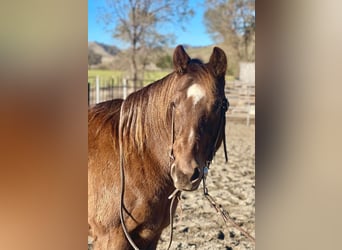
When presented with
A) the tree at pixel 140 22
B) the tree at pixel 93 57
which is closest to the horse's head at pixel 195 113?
the tree at pixel 140 22

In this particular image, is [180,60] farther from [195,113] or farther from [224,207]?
[224,207]

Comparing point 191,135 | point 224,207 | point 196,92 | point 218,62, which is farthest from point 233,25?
point 224,207

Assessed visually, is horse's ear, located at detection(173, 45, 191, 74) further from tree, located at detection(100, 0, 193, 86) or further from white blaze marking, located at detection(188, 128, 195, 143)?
white blaze marking, located at detection(188, 128, 195, 143)

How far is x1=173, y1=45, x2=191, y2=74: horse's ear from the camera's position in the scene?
5.46ft

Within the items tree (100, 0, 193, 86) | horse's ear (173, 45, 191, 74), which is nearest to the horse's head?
horse's ear (173, 45, 191, 74)

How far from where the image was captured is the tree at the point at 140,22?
1.68 metres

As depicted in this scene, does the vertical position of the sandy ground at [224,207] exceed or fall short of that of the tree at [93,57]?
it falls short

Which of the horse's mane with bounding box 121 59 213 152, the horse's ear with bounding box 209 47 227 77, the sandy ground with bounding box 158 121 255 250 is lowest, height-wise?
the sandy ground with bounding box 158 121 255 250

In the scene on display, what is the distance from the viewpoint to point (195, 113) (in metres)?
1.64

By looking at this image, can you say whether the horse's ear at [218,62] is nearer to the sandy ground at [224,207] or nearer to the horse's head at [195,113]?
the horse's head at [195,113]

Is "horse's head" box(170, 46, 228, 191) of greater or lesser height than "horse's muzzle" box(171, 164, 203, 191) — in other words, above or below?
above
